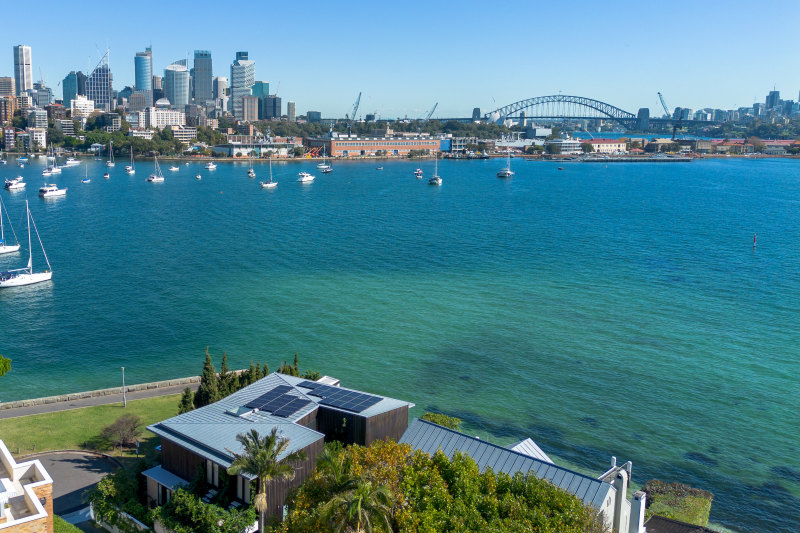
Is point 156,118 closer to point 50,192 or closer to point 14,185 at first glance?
point 14,185

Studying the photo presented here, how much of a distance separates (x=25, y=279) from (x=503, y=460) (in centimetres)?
3126

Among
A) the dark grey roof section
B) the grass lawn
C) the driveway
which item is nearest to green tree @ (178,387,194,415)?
the grass lawn

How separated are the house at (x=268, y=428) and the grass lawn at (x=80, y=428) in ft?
10.8

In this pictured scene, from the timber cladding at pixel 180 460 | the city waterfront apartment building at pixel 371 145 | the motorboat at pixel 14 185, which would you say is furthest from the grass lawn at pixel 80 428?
the city waterfront apartment building at pixel 371 145

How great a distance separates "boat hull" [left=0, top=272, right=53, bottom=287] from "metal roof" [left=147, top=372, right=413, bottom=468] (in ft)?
83.9

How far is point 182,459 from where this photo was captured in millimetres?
13133

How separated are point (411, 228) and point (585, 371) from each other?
32.3m

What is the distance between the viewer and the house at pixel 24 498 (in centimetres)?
666

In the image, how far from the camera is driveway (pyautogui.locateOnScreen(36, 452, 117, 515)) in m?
14.0

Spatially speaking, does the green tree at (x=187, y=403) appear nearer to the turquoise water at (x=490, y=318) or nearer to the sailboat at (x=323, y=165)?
the turquoise water at (x=490, y=318)

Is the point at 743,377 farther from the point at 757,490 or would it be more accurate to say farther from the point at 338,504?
the point at 338,504

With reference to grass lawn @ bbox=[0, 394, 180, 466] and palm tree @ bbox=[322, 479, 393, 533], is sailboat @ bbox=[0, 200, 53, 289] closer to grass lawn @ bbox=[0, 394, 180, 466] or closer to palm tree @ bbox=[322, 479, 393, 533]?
grass lawn @ bbox=[0, 394, 180, 466]

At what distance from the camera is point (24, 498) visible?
720 centimetres

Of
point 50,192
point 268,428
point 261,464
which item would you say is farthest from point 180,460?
point 50,192
